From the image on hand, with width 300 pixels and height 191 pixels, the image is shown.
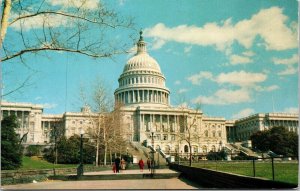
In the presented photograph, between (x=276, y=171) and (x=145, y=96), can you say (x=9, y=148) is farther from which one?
(x=145, y=96)

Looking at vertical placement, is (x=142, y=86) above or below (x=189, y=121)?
above

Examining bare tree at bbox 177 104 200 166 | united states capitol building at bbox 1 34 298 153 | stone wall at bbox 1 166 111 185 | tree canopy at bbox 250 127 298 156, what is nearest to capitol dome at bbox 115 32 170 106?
united states capitol building at bbox 1 34 298 153

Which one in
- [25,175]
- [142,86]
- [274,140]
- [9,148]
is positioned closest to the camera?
[25,175]

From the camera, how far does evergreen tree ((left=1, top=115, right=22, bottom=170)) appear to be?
21.8 meters

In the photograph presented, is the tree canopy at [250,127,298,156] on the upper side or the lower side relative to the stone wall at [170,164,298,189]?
upper

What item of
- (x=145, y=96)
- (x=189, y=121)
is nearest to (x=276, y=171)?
(x=189, y=121)

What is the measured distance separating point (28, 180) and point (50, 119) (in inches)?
2241

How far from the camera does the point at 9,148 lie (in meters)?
22.6

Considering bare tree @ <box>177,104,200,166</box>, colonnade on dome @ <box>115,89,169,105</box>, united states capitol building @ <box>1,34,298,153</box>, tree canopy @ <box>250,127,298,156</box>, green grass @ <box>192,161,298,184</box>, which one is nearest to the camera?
green grass @ <box>192,161,298,184</box>

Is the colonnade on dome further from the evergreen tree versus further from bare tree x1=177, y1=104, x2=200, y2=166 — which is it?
the evergreen tree

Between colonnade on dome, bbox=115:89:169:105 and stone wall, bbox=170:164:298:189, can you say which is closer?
stone wall, bbox=170:164:298:189

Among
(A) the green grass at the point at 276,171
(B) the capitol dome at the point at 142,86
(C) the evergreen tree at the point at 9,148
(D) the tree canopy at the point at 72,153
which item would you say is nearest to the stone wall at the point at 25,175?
(C) the evergreen tree at the point at 9,148

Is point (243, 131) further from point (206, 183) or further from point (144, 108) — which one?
point (206, 183)

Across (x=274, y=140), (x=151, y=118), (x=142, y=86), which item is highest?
(x=142, y=86)
